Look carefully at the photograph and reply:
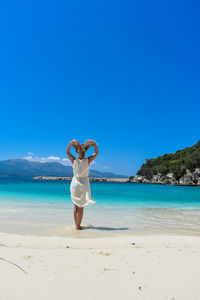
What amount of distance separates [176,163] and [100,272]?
321 ft

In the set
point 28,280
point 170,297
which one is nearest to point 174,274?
point 170,297

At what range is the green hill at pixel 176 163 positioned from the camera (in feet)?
282

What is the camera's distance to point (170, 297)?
2562 millimetres

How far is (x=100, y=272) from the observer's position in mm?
3135

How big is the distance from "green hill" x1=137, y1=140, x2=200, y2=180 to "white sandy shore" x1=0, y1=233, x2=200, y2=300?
86226 millimetres

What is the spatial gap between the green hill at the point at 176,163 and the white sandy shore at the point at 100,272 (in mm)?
86226

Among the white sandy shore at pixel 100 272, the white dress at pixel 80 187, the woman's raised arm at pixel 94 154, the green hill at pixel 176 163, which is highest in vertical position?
the green hill at pixel 176 163

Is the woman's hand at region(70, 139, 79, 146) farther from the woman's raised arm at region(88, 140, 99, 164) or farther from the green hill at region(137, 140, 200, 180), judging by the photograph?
the green hill at region(137, 140, 200, 180)

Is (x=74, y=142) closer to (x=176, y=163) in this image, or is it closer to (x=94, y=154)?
(x=94, y=154)

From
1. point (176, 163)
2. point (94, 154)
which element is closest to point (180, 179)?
point (176, 163)

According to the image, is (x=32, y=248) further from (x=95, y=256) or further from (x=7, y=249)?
(x=95, y=256)

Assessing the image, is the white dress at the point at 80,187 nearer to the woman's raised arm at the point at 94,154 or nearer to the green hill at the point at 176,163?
the woman's raised arm at the point at 94,154

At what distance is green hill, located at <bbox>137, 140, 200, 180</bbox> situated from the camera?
85.9m

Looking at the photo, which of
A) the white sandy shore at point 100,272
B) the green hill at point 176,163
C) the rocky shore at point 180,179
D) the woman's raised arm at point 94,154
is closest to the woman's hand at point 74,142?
the woman's raised arm at point 94,154
